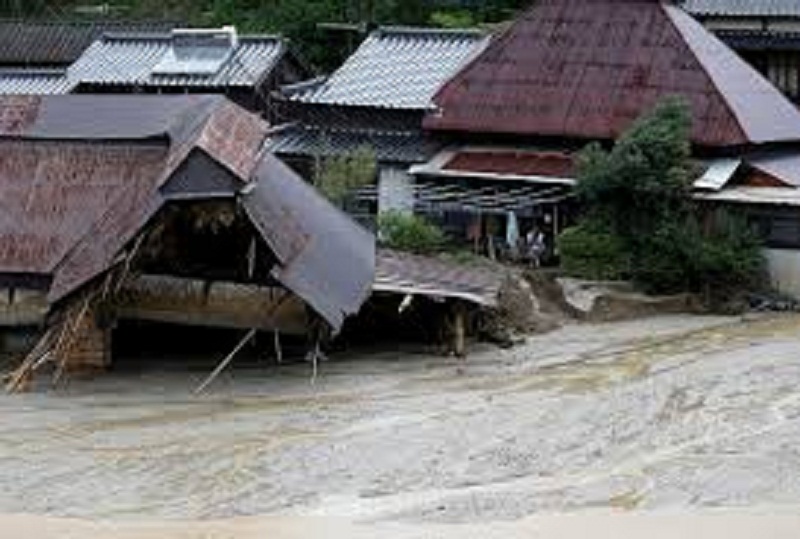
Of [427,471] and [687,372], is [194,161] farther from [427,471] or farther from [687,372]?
[687,372]

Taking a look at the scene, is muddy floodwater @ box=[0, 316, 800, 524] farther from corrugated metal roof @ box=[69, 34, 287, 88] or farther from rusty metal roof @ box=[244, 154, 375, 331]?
corrugated metal roof @ box=[69, 34, 287, 88]

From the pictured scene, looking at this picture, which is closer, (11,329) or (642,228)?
(11,329)

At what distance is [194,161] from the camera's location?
75.4 feet

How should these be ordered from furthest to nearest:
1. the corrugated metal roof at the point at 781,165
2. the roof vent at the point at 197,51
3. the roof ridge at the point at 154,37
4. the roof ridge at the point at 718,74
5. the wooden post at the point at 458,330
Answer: the roof ridge at the point at 154,37
the roof vent at the point at 197,51
the roof ridge at the point at 718,74
the corrugated metal roof at the point at 781,165
the wooden post at the point at 458,330

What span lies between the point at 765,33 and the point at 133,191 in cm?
1962

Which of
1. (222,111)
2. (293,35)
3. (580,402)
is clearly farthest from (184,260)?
(293,35)

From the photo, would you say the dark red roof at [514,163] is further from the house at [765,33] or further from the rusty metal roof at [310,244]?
the house at [765,33]

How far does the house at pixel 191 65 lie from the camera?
3762cm

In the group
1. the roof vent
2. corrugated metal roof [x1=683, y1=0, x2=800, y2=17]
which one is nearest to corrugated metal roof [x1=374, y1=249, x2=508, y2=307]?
the roof vent

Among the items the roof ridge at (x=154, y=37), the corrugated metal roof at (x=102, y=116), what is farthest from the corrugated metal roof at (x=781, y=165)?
the roof ridge at (x=154, y=37)

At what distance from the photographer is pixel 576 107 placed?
107ft

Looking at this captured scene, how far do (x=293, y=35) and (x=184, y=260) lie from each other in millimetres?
19931

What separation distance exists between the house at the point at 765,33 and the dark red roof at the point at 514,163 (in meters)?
8.50

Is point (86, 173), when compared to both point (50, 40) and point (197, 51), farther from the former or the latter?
point (50, 40)
